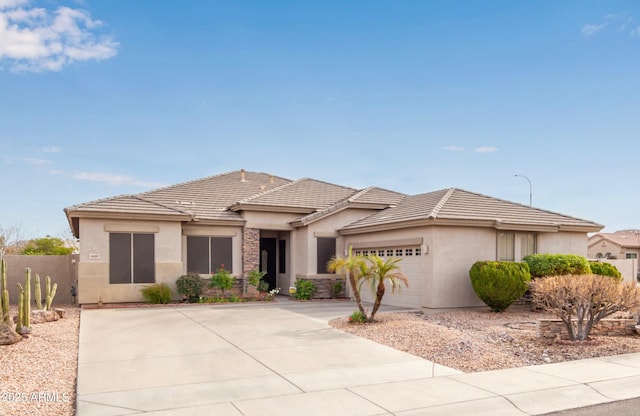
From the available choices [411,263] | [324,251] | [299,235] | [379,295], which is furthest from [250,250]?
[379,295]

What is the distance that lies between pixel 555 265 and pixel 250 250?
11.4 m

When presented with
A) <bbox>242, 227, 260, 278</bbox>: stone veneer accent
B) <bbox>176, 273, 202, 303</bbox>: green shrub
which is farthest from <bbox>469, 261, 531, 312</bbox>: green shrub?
<bbox>176, 273, 202, 303</bbox>: green shrub

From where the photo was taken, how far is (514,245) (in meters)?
17.7

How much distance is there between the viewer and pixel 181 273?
1964 centimetres

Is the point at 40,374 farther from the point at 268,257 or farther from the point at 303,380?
the point at 268,257

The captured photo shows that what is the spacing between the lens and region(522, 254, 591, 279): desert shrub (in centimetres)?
1615

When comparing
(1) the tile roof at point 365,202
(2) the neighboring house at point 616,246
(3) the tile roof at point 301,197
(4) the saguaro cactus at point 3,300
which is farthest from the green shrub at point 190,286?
(2) the neighboring house at point 616,246

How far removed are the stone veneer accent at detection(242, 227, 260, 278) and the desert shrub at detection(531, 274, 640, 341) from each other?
12.7 meters

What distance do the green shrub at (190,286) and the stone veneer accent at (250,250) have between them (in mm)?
2228

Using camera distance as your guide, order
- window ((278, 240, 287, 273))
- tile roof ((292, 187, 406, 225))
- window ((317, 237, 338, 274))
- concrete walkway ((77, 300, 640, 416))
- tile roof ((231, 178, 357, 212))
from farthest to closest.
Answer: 1. window ((278, 240, 287, 273))
2. tile roof ((231, 178, 357, 212))
3. window ((317, 237, 338, 274))
4. tile roof ((292, 187, 406, 225))
5. concrete walkway ((77, 300, 640, 416))

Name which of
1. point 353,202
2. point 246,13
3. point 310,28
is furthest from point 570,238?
point 246,13

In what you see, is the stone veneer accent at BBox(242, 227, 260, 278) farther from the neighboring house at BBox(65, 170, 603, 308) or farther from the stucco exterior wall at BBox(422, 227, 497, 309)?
the stucco exterior wall at BBox(422, 227, 497, 309)

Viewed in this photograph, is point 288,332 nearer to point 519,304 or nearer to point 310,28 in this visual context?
point 519,304

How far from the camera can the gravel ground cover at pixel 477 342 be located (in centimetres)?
936
